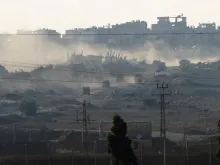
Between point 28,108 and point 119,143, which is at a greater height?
point 119,143

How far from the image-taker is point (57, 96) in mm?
36906

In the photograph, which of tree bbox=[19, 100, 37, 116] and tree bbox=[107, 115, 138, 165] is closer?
tree bbox=[107, 115, 138, 165]

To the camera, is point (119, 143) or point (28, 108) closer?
point (119, 143)

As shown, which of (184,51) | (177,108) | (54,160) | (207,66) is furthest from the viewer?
(184,51)

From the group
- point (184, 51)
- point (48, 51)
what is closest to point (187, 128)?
point (48, 51)

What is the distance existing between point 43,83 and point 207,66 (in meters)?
11.3

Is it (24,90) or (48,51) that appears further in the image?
(48,51)

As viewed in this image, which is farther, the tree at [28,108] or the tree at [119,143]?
the tree at [28,108]

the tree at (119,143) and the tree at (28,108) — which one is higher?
the tree at (119,143)

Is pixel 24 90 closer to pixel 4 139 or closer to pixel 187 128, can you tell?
pixel 187 128

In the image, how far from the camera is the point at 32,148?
16.9 meters

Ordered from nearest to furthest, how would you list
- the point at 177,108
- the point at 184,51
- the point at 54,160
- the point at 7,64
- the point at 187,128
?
the point at 54,160, the point at 187,128, the point at 177,108, the point at 7,64, the point at 184,51

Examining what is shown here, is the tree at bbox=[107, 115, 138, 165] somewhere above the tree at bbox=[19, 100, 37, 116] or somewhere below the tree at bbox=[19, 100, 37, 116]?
above

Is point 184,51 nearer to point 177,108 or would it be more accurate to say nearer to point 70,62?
point 70,62
